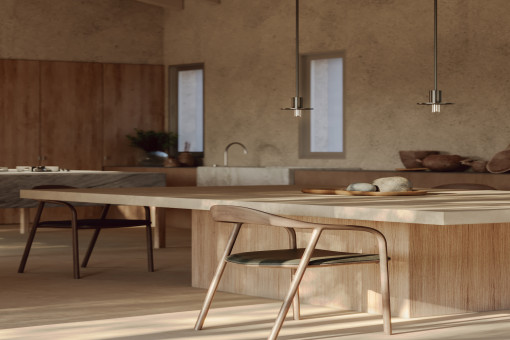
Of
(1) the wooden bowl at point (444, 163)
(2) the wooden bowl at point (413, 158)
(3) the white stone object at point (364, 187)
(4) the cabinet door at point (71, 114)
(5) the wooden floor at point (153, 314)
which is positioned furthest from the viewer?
(4) the cabinet door at point (71, 114)

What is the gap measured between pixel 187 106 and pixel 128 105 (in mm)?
732

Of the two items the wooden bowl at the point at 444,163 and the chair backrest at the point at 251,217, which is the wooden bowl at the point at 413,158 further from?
the chair backrest at the point at 251,217

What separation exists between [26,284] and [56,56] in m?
6.20

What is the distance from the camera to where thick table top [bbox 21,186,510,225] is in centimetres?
357

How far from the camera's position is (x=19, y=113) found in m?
11.2

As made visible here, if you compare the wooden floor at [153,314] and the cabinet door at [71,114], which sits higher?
the cabinet door at [71,114]

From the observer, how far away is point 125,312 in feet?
15.1

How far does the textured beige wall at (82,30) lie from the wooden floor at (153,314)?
5211 mm

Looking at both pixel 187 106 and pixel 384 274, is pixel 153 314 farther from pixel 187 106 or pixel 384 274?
pixel 187 106

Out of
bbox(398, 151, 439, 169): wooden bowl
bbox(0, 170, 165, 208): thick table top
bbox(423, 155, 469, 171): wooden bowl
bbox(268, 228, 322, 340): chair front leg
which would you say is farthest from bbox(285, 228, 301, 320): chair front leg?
bbox(398, 151, 439, 169): wooden bowl

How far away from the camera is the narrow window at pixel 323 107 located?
10.1 m

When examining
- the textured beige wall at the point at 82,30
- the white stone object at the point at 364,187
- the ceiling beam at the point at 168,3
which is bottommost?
the white stone object at the point at 364,187

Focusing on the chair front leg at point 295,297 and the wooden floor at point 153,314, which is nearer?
the wooden floor at point 153,314

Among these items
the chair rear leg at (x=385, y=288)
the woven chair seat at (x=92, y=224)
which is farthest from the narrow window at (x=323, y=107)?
the chair rear leg at (x=385, y=288)
